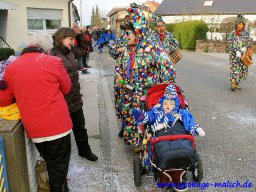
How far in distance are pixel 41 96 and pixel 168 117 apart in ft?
4.75

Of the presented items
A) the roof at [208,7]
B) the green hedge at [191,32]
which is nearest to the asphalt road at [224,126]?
the green hedge at [191,32]

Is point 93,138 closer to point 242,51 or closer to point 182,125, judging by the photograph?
point 182,125

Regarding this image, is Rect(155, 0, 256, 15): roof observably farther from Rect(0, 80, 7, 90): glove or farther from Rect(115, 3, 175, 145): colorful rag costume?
Rect(0, 80, 7, 90): glove

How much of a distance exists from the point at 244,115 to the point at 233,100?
1.37m

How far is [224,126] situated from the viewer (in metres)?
5.79

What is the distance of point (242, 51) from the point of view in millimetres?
8570

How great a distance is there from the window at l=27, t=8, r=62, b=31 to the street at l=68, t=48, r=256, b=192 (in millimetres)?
7802

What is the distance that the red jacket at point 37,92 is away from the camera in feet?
8.47

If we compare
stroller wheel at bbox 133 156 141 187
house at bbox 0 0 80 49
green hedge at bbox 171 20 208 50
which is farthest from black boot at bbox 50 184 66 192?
green hedge at bbox 171 20 208 50

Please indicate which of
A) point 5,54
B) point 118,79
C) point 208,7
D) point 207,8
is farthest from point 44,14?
point 208,7

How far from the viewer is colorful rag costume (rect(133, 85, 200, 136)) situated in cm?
332

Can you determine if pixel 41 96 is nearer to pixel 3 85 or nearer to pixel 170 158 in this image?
pixel 3 85

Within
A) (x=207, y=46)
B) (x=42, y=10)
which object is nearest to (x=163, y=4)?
(x=207, y=46)

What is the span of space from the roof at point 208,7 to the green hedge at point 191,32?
556 inches
